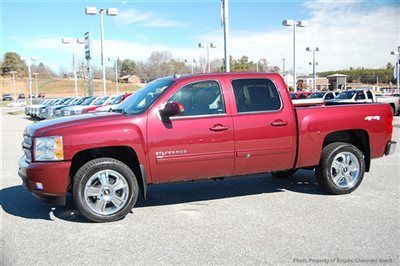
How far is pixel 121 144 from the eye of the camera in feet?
17.5

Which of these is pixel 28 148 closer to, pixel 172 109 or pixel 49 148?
pixel 49 148

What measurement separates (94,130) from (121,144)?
0.37 metres

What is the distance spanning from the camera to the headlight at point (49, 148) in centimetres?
514

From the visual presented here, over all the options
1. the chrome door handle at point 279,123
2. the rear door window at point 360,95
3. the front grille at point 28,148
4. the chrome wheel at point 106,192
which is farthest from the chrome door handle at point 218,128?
the rear door window at point 360,95

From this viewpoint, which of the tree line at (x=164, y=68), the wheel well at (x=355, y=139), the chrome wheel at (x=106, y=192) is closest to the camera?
the chrome wheel at (x=106, y=192)

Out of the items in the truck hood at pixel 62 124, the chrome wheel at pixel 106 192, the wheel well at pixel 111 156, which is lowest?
the chrome wheel at pixel 106 192

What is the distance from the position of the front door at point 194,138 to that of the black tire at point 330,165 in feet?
5.15

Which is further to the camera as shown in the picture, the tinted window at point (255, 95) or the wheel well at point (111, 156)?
the tinted window at point (255, 95)

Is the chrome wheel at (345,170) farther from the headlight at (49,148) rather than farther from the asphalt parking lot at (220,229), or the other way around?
the headlight at (49,148)

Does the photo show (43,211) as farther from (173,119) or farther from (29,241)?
(173,119)

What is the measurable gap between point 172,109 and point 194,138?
1.66ft

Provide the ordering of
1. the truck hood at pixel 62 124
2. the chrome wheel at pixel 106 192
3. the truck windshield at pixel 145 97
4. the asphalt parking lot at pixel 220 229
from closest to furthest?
the asphalt parking lot at pixel 220 229, the truck hood at pixel 62 124, the chrome wheel at pixel 106 192, the truck windshield at pixel 145 97

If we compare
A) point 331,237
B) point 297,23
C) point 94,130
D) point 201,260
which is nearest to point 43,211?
point 94,130

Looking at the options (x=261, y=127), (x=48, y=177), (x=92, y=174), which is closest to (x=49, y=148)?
(x=48, y=177)
